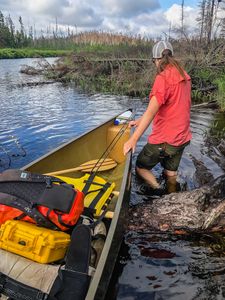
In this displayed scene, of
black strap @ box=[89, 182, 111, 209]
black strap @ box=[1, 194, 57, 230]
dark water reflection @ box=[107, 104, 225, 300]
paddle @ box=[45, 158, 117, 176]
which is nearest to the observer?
black strap @ box=[1, 194, 57, 230]

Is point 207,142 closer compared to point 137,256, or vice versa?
point 137,256

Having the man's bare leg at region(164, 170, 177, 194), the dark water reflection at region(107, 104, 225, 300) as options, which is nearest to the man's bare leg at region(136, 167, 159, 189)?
the man's bare leg at region(164, 170, 177, 194)

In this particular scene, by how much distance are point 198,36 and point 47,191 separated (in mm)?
16427

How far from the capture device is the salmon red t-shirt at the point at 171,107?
4332 mm

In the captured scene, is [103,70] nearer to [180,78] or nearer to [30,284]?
[180,78]

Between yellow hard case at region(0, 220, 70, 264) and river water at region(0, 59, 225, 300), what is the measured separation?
3.47 feet

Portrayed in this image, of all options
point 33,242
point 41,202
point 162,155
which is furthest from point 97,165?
point 33,242

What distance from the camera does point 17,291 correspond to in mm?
2516

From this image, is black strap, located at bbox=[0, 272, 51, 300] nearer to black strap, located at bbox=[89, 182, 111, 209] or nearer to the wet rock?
black strap, located at bbox=[89, 182, 111, 209]

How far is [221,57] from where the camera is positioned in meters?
13.7

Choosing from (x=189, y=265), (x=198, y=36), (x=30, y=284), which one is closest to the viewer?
(x=30, y=284)

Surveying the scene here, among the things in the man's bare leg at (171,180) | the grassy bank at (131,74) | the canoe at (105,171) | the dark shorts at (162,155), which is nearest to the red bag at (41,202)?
the canoe at (105,171)

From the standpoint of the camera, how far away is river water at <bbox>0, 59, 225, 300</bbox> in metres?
3.46

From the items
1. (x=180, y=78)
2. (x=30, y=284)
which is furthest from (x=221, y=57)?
(x=30, y=284)
